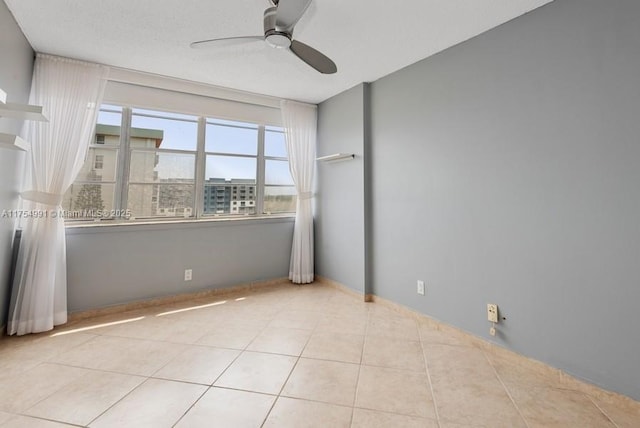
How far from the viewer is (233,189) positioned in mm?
3660

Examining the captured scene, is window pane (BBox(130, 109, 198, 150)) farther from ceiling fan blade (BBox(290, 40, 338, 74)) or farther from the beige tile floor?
ceiling fan blade (BBox(290, 40, 338, 74))

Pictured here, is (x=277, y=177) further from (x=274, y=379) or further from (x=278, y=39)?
(x=274, y=379)

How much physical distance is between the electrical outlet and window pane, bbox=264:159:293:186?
9.41 feet

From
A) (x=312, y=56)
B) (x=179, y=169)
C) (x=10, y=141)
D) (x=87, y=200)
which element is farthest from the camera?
(x=179, y=169)

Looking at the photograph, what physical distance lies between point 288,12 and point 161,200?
2.57 meters

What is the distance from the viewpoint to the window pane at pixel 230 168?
3.49 metres

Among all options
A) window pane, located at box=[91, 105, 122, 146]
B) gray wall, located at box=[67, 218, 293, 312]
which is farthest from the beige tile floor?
window pane, located at box=[91, 105, 122, 146]

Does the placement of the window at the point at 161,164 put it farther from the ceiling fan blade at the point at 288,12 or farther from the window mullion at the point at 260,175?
the ceiling fan blade at the point at 288,12

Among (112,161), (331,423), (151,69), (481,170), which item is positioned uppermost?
(151,69)

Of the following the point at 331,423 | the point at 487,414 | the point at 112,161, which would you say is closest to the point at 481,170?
the point at 487,414

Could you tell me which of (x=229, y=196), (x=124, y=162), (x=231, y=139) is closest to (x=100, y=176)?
(x=124, y=162)

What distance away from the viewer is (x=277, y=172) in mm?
3992

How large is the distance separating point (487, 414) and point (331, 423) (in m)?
0.84

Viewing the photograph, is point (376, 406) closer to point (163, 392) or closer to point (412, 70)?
point (163, 392)
